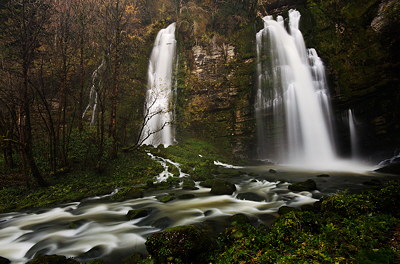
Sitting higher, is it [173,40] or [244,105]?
[173,40]

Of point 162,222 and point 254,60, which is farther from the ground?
point 254,60

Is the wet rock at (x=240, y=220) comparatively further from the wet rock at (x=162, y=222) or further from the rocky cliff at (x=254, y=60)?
the rocky cliff at (x=254, y=60)

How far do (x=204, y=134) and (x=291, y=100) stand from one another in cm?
922

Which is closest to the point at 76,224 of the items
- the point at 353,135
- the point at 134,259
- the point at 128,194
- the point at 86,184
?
the point at 128,194

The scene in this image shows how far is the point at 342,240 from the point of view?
9.95ft

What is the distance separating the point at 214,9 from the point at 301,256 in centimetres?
2811

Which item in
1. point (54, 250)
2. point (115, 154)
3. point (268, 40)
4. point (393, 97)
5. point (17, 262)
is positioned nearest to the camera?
point (17, 262)

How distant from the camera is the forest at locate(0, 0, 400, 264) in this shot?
3.96 metres

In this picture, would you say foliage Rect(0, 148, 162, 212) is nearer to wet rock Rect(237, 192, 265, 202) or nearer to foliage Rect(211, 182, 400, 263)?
wet rock Rect(237, 192, 265, 202)

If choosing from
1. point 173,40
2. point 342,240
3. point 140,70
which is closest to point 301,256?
point 342,240

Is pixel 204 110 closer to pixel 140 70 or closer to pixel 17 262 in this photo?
pixel 140 70

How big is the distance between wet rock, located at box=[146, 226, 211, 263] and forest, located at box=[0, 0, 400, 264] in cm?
3

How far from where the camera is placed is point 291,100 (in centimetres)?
1909

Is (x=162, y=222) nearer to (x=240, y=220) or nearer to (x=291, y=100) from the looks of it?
(x=240, y=220)
